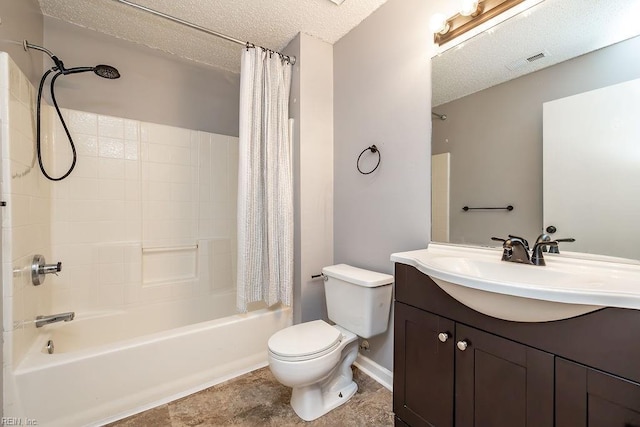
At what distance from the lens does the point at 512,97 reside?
121cm

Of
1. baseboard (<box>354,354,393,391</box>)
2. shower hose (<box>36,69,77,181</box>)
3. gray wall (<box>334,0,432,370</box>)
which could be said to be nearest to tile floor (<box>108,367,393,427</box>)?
baseboard (<box>354,354,393,391</box>)

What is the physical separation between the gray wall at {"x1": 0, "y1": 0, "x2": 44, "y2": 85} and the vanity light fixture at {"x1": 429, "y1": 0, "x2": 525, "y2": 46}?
205 cm

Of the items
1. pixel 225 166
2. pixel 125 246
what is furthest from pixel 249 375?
pixel 225 166

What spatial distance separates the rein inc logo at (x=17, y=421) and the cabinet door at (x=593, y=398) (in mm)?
2012

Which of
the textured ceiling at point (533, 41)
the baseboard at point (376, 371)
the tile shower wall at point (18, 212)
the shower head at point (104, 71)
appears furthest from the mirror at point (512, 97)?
the tile shower wall at point (18, 212)

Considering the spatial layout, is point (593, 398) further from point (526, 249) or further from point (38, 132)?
point (38, 132)

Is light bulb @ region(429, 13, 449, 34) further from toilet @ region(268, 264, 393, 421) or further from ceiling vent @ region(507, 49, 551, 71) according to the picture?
toilet @ region(268, 264, 393, 421)

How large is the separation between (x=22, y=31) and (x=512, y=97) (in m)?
2.57

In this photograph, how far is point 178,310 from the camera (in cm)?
221

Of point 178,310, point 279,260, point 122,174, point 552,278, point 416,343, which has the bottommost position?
point 178,310

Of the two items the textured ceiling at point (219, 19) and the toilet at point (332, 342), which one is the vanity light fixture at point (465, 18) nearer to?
the textured ceiling at point (219, 19)

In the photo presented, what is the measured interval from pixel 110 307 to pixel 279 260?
131 cm

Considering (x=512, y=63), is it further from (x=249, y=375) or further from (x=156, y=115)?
(x=156, y=115)

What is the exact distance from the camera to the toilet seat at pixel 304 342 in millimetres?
1281
